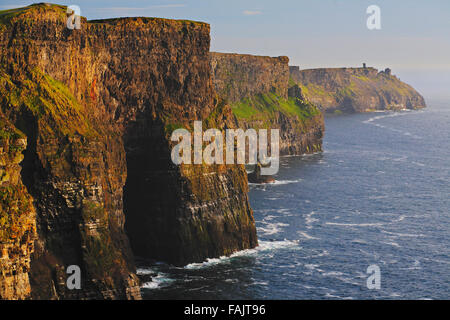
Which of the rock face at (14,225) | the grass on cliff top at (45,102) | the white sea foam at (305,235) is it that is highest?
the grass on cliff top at (45,102)

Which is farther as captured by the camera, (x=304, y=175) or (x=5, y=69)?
(x=304, y=175)

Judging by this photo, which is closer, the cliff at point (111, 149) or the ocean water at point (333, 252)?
the cliff at point (111, 149)

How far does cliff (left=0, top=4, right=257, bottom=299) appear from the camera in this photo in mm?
81000

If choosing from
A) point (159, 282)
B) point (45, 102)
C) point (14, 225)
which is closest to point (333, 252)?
point (159, 282)

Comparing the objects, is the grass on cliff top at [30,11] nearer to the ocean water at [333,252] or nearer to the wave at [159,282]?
the wave at [159,282]

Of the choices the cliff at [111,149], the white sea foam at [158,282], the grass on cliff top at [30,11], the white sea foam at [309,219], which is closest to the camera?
the cliff at [111,149]

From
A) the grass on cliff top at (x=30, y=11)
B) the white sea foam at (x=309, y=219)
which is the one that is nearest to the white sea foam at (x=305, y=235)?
the white sea foam at (x=309, y=219)

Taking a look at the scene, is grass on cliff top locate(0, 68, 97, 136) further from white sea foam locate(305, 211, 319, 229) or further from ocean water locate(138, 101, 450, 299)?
white sea foam locate(305, 211, 319, 229)

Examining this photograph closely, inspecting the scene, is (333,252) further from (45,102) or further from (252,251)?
(45,102)

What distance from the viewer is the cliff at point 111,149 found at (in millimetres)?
81000

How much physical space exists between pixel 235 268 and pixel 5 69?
152ft
